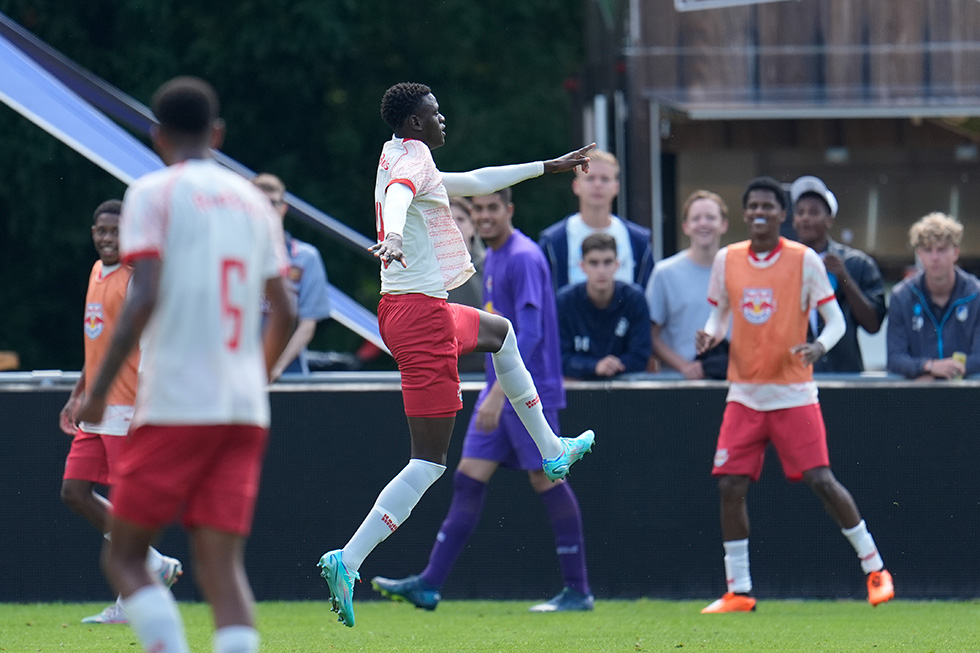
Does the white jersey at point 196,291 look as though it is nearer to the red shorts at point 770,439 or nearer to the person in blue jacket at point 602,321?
the red shorts at point 770,439

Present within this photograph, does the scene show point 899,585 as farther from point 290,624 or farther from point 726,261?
point 290,624

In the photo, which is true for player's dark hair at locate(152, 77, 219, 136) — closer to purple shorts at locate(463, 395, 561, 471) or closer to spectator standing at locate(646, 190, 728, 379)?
purple shorts at locate(463, 395, 561, 471)

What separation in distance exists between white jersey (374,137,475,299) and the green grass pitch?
5.49 feet

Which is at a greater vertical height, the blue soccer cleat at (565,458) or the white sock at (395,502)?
the blue soccer cleat at (565,458)

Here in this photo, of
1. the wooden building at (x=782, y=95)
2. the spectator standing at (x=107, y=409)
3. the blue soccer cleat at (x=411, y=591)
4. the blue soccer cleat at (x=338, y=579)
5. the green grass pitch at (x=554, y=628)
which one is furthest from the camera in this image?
the wooden building at (x=782, y=95)

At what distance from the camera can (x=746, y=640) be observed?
6.96 m

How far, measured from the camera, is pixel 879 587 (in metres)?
7.84

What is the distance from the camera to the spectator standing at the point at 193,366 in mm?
4113

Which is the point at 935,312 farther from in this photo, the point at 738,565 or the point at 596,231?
the point at 596,231

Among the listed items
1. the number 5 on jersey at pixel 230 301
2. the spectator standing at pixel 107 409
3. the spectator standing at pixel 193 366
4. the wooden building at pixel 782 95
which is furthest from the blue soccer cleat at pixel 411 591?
the wooden building at pixel 782 95

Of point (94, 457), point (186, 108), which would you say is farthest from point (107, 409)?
point (186, 108)

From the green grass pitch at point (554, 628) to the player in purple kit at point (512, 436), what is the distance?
210 mm

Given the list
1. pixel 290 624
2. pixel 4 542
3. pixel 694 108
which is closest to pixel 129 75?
pixel 694 108

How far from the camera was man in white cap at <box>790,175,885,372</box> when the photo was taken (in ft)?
29.0
